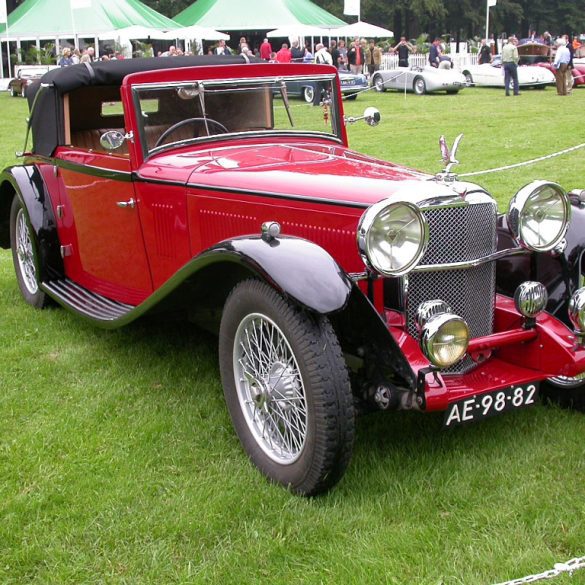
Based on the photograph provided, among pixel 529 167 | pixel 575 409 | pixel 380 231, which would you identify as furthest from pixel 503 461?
pixel 529 167

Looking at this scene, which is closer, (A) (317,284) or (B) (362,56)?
(A) (317,284)

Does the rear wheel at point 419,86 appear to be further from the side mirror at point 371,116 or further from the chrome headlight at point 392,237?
the chrome headlight at point 392,237

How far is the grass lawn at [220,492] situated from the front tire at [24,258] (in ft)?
3.07

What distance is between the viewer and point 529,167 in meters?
10.6

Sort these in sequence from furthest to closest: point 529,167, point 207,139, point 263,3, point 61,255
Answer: point 263,3, point 529,167, point 61,255, point 207,139

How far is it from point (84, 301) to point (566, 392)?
2.87 metres

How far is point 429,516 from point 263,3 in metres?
31.2

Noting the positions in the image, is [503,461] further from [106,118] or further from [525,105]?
[525,105]

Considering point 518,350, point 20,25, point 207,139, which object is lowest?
point 518,350

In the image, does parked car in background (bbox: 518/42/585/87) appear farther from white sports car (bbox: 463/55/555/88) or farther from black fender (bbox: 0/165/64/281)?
black fender (bbox: 0/165/64/281)

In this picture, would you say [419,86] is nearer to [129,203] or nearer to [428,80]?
[428,80]

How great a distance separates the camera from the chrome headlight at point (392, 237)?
305cm

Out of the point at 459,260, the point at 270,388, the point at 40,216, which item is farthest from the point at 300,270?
the point at 40,216

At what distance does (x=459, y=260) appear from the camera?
3377 mm
